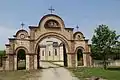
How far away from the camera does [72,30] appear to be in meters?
37.8

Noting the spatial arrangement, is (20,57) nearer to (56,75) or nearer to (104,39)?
(104,39)

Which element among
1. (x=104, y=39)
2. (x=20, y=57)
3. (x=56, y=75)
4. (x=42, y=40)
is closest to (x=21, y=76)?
(x=56, y=75)

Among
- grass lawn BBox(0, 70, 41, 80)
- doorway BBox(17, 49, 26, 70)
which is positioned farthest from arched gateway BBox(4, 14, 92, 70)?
grass lawn BBox(0, 70, 41, 80)

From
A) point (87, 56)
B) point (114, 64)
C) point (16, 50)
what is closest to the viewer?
point (16, 50)

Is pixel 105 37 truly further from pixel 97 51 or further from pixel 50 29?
pixel 50 29

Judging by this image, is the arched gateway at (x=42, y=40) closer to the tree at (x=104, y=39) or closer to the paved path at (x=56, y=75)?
the tree at (x=104, y=39)

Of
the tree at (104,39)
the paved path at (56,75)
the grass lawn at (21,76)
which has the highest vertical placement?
the tree at (104,39)

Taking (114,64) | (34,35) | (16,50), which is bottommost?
(114,64)

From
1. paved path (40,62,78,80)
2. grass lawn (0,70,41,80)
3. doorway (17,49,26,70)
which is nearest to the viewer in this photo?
paved path (40,62,78,80)

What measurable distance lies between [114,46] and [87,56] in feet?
14.9

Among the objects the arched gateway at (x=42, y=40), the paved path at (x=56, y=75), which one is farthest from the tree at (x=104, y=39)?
the paved path at (x=56, y=75)

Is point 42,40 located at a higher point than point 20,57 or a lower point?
higher

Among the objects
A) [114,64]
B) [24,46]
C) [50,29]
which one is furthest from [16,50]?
[114,64]

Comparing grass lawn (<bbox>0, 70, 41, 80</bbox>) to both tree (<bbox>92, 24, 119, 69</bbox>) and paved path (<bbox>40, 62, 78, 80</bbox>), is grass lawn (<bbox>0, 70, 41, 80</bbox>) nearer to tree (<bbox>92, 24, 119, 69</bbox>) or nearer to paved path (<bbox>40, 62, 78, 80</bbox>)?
paved path (<bbox>40, 62, 78, 80</bbox>)
